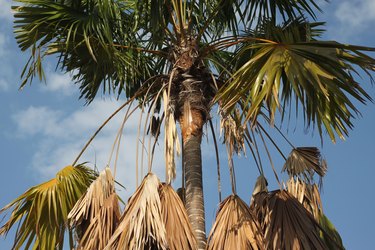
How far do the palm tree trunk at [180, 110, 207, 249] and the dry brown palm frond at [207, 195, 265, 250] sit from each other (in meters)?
0.16

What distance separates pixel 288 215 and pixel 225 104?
1648mm

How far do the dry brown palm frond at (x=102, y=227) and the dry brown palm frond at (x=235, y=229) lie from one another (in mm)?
1083

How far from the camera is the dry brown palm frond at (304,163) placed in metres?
9.13

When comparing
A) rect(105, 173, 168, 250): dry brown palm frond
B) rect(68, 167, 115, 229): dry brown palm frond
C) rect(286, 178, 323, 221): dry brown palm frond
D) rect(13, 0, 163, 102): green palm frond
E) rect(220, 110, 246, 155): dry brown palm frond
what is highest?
rect(13, 0, 163, 102): green palm frond

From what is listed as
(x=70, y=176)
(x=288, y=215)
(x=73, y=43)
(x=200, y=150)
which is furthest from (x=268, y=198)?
(x=73, y=43)

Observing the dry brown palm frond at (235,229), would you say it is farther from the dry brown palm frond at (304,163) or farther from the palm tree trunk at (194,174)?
the dry brown palm frond at (304,163)

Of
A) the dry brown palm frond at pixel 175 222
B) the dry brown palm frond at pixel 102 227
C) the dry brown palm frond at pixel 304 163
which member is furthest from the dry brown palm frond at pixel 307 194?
the dry brown palm frond at pixel 102 227

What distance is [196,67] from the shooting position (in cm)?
857

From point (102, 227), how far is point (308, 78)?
108 inches

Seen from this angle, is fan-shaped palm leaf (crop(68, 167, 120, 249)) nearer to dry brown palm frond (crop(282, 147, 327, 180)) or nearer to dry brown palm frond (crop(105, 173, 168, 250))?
dry brown palm frond (crop(105, 173, 168, 250))

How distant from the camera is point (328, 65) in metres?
7.23

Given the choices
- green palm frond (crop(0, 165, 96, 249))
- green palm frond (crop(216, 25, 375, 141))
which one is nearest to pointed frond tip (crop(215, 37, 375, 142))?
green palm frond (crop(216, 25, 375, 141))

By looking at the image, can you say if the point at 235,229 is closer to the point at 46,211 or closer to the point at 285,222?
the point at 285,222

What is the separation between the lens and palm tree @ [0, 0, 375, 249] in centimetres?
716
